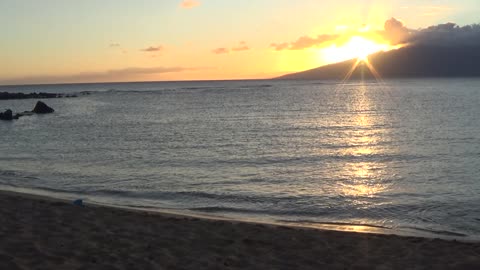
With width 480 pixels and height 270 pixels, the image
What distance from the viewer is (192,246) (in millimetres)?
10367

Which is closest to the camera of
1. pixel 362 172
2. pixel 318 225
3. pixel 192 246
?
pixel 192 246

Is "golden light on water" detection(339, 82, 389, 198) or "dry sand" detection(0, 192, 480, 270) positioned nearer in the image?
"dry sand" detection(0, 192, 480, 270)

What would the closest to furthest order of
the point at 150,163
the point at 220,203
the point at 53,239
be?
the point at 53,239 → the point at 220,203 → the point at 150,163

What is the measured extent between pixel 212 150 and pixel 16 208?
53.8 feet

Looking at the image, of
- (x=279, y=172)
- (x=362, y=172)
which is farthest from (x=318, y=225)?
(x=362, y=172)

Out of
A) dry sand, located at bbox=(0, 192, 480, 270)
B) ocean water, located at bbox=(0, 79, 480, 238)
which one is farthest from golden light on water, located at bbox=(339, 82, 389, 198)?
dry sand, located at bbox=(0, 192, 480, 270)

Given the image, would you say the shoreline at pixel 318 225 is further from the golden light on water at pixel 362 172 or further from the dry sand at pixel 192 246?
the golden light on water at pixel 362 172

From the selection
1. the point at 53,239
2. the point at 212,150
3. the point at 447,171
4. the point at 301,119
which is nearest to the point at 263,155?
the point at 212,150

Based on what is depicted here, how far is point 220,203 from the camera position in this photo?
54.4 feet

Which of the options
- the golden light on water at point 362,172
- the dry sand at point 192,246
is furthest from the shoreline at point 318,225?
the golden light on water at point 362,172

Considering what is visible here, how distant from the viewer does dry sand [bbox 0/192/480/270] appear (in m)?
9.01

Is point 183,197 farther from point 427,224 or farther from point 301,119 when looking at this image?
point 301,119

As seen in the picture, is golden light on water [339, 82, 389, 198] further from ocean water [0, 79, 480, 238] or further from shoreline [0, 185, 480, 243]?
shoreline [0, 185, 480, 243]

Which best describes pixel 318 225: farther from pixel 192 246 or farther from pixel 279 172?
pixel 279 172
